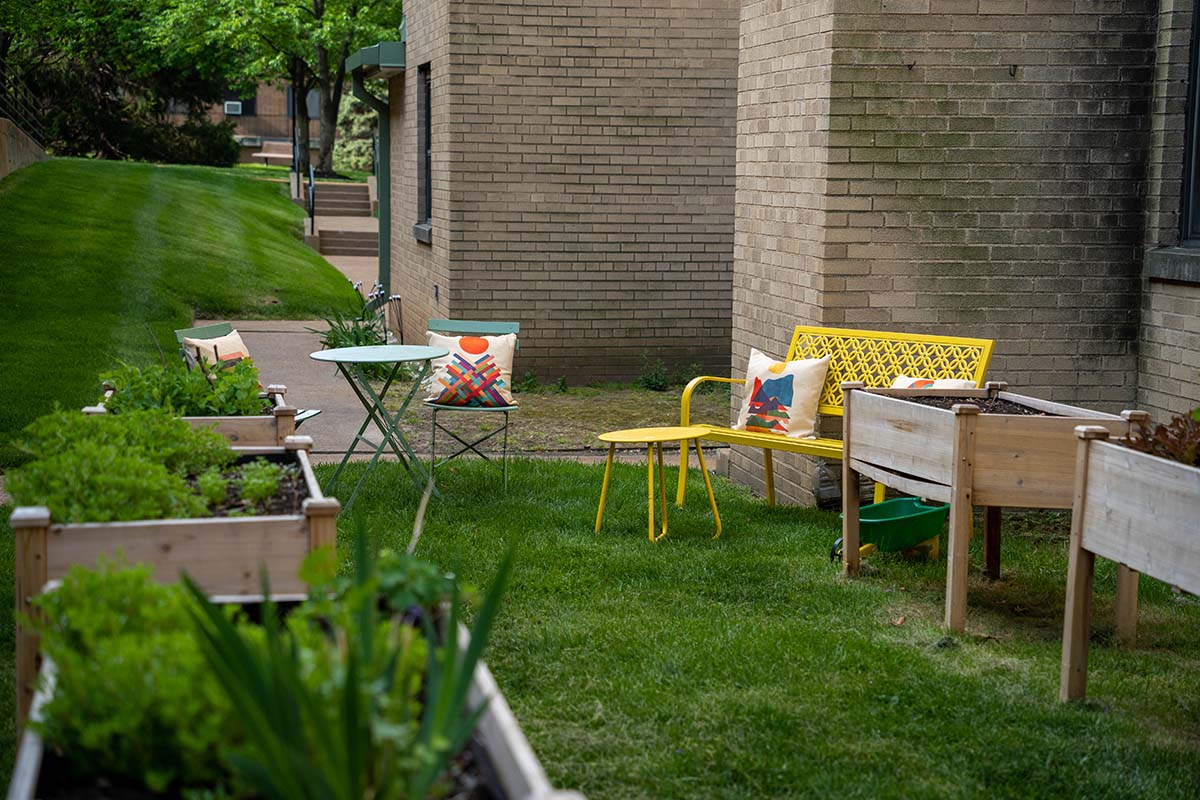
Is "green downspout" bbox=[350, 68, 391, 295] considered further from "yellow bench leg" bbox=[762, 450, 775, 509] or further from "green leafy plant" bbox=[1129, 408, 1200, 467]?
"green leafy plant" bbox=[1129, 408, 1200, 467]

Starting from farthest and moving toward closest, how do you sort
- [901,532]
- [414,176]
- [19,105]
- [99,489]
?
[19,105] → [414,176] → [901,532] → [99,489]

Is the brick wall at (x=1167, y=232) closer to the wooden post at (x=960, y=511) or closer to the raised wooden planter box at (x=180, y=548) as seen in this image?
the wooden post at (x=960, y=511)

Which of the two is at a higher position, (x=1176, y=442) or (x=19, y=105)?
(x=19, y=105)

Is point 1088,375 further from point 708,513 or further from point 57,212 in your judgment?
point 57,212

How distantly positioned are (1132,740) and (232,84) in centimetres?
3756

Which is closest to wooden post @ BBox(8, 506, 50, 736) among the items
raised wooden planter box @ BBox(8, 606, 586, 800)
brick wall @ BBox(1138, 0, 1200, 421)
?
raised wooden planter box @ BBox(8, 606, 586, 800)

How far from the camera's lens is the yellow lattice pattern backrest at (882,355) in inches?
275

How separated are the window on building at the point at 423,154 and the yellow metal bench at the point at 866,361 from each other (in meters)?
7.04

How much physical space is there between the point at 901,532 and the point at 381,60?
35.7 feet

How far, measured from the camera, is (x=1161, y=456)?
435 cm

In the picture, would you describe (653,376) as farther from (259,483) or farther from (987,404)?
(259,483)

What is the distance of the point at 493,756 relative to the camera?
8.20ft

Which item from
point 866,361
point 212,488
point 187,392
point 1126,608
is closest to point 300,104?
point 866,361

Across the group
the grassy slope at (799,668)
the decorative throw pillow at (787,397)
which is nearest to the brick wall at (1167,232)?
the grassy slope at (799,668)
